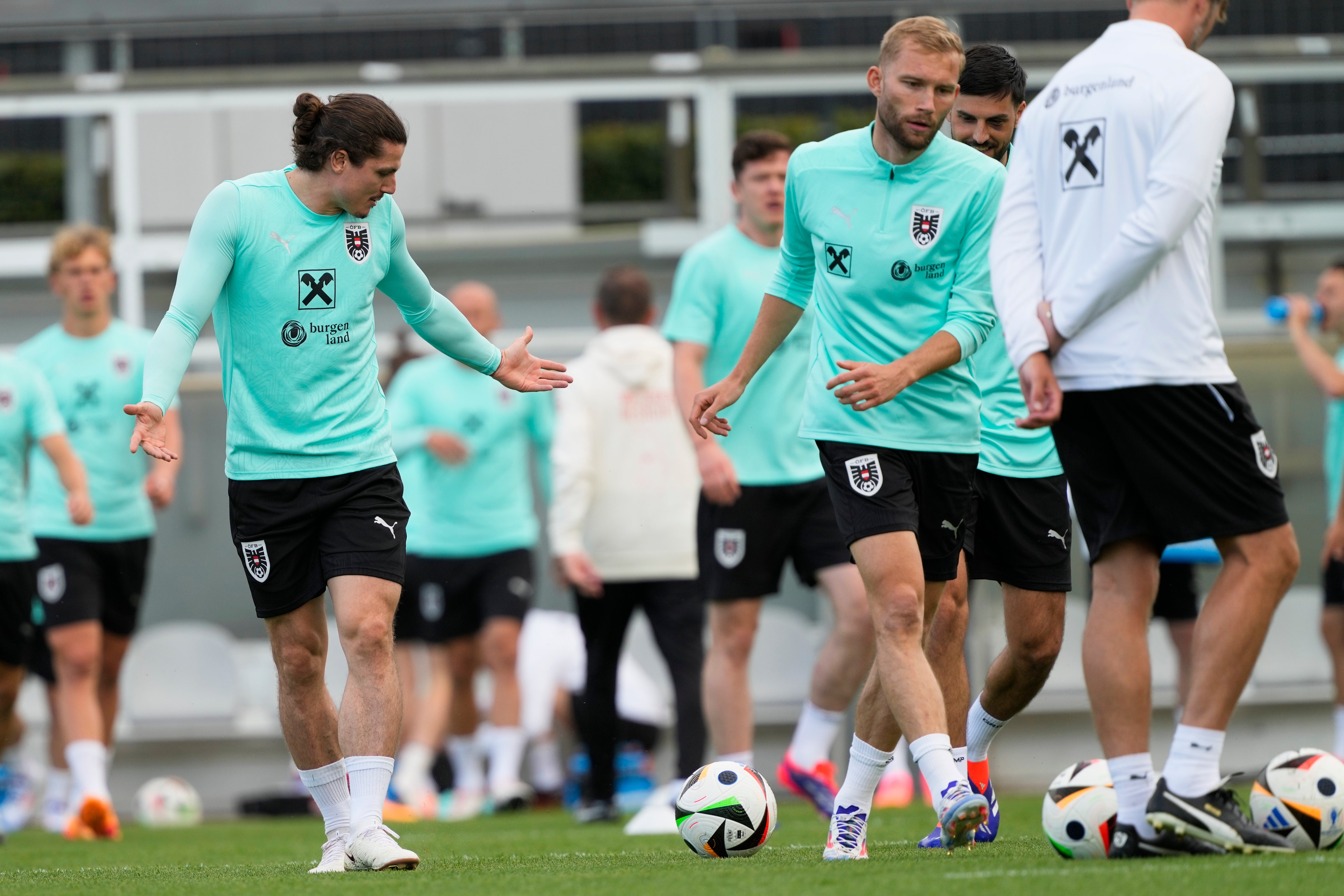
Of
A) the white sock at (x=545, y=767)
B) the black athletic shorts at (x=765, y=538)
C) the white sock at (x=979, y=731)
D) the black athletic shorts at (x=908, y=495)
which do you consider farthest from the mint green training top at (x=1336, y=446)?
the black athletic shorts at (x=908, y=495)

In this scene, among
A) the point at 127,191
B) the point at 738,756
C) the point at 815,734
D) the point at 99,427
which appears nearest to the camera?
the point at 815,734

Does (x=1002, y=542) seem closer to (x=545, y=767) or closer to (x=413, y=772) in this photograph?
(x=413, y=772)

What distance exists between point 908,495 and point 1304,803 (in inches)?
53.0

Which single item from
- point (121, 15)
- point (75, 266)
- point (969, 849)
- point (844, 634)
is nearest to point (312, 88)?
point (75, 266)

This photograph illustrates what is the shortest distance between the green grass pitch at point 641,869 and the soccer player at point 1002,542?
1.48 feet

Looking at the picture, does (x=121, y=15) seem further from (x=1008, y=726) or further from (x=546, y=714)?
(x=1008, y=726)

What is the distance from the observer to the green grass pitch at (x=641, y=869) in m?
3.76

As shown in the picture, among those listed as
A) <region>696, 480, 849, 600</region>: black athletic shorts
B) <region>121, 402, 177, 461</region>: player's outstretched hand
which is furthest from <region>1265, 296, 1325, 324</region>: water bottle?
<region>121, 402, 177, 461</region>: player's outstretched hand

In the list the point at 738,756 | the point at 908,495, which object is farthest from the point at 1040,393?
the point at 738,756

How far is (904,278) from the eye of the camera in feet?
16.4

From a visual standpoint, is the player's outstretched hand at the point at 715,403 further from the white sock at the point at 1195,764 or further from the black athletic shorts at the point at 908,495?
the white sock at the point at 1195,764

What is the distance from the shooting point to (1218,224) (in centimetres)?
1251

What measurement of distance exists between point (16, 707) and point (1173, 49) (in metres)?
7.30

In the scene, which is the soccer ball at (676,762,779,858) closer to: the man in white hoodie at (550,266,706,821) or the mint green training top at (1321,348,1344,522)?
the man in white hoodie at (550,266,706,821)
